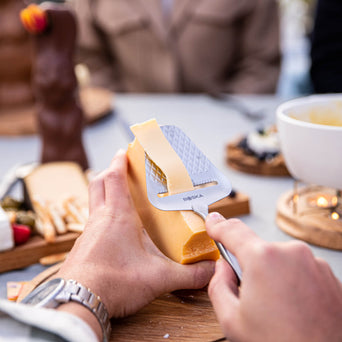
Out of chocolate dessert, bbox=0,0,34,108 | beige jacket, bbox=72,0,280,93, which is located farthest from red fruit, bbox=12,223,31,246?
beige jacket, bbox=72,0,280,93

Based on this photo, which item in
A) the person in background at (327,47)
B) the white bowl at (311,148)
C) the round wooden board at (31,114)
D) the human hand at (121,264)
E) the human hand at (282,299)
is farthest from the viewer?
the person in background at (327,47)

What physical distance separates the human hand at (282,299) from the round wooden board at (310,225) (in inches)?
11.5

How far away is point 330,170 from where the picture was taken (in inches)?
24.9

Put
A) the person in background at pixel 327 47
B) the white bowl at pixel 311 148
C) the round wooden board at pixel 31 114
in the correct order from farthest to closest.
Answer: the person in background at pixel 327 47 < the round wooden board at pixel 31 114 < the white bowl at pixel 311 148

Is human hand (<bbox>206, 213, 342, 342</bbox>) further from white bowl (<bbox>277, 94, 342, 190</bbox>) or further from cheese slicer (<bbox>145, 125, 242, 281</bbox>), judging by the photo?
white bowl (<bbox>277, 94, 342, 190</bbox>)

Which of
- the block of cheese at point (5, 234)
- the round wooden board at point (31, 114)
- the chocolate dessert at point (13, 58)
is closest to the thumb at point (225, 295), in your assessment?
the block of cheese at point (5, 234)

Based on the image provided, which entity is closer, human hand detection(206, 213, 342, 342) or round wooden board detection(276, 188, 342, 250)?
human hand detection(206, 213, 342, 342)

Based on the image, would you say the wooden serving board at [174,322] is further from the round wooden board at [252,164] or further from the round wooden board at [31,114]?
the round wooden board at [31,114]

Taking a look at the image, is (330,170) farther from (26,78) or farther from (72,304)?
(26,78)

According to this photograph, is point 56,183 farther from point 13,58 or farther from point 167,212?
point 13,58

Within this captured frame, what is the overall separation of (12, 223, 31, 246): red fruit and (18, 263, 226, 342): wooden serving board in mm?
147

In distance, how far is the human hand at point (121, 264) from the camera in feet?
1.53

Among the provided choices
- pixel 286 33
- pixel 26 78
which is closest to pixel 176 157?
pixel 26 78

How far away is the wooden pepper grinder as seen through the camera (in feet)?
2.96
